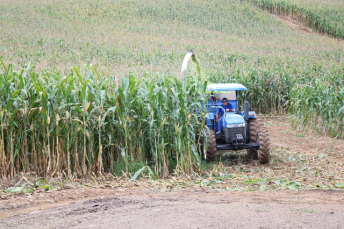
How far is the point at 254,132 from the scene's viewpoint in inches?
361

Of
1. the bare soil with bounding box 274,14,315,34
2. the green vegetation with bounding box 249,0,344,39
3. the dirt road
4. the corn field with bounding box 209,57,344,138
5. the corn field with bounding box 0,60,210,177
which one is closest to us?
the dirt road

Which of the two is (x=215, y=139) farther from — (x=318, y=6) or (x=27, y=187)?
(x=318, y=6)

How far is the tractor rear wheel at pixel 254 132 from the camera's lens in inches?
360

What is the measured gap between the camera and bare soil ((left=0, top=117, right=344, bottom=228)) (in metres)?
4.67

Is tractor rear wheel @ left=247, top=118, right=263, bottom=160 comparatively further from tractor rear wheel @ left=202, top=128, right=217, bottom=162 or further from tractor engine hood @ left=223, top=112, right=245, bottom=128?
tractor rear wheel @ left=202, top=128, right=217, bottom=162

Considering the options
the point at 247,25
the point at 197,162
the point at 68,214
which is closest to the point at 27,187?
the point at 68,214

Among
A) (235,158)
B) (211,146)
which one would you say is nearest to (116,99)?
(211,146)

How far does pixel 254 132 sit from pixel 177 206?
423cm

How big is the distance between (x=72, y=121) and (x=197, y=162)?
233 centimetres

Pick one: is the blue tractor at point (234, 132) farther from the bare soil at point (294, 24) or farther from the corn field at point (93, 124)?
the bare soil at point (294, 24)

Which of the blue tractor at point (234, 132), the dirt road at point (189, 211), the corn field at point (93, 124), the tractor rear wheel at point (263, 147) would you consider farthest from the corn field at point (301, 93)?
the dirt road at point (189, 211)

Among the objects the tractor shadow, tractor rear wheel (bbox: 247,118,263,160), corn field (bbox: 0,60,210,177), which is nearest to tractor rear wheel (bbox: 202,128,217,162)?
corn field (bbox: 0,60,210,177)

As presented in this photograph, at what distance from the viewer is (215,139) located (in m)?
8.80

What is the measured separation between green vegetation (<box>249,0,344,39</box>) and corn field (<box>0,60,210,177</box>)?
39.0 meters
